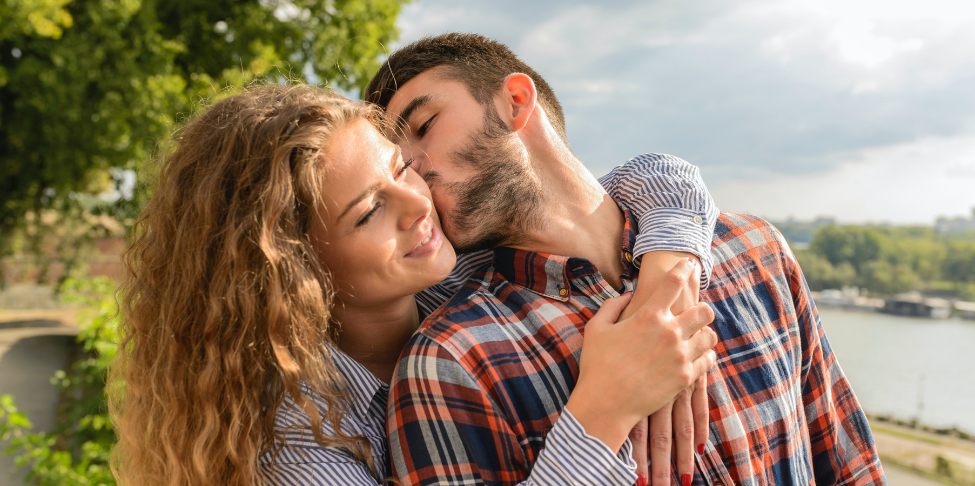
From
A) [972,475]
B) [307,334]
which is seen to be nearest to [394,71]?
[307,334]

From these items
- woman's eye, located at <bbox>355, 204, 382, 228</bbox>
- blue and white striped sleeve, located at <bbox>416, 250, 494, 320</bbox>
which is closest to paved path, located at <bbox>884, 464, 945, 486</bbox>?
blue and white striped sleeve, located at <bbox>416, 250, 494, 320</bbox>

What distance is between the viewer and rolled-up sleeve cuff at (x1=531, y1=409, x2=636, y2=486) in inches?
50.4

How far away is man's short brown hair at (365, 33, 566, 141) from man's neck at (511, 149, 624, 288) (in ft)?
0.77

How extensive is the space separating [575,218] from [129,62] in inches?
329

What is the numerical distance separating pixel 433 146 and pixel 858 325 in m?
19.1

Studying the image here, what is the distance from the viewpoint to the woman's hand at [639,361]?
1349mm

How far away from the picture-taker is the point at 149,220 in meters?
1.87

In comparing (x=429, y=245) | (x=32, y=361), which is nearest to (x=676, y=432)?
(x=429, y=245)

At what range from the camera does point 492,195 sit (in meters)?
1.89

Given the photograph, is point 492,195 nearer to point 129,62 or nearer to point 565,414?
point 565,414

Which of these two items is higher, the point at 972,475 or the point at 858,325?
the point at 858,325

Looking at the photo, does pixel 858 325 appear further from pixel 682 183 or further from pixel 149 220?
pixel 149 220

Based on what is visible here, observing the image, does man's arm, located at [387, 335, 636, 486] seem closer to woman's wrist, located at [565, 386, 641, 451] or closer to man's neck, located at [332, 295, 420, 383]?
woman's wrist, located at [565, 386, 641, 451]

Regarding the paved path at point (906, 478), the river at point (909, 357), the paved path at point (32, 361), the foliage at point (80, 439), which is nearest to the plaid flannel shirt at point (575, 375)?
the foliage at point (80, 439)
